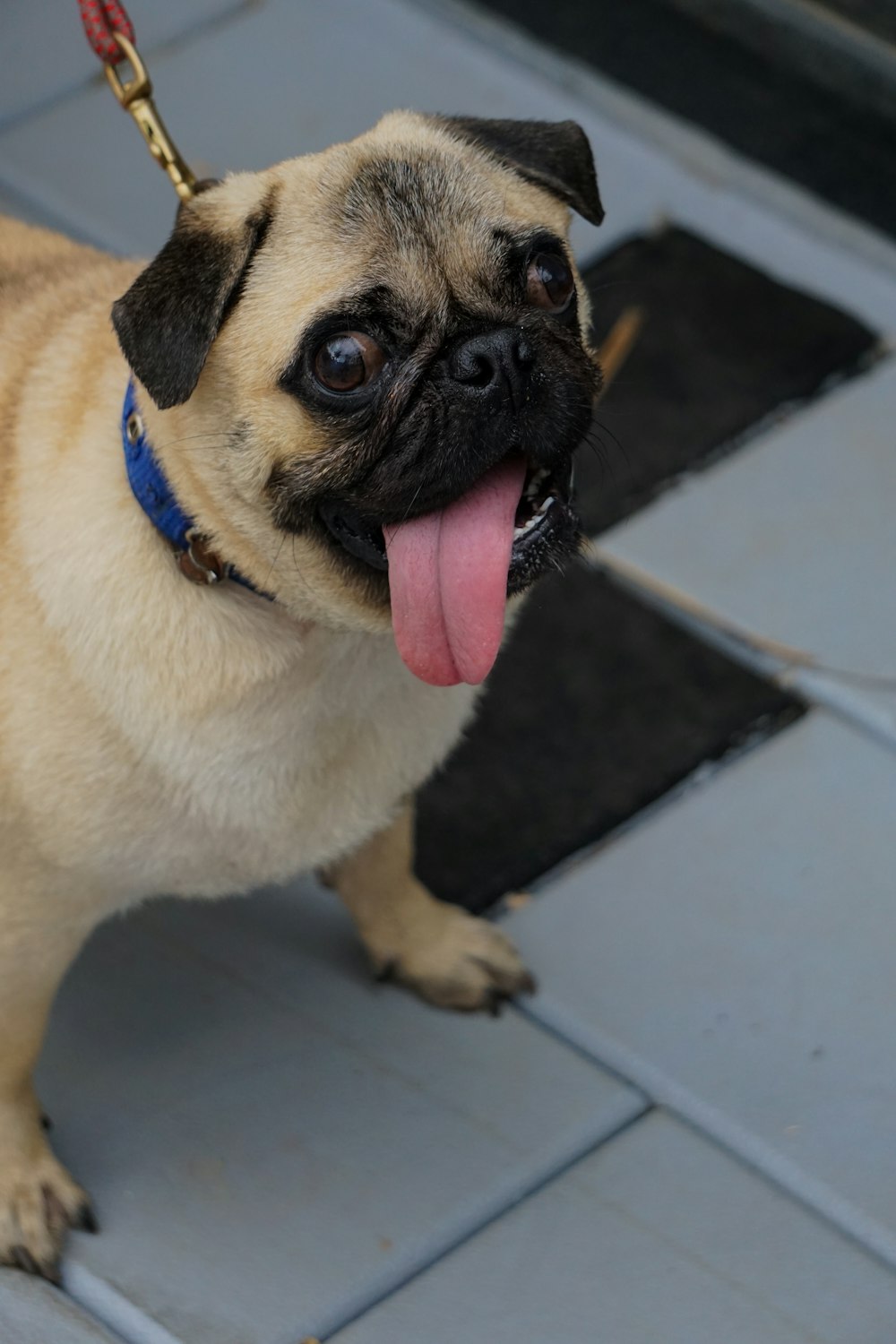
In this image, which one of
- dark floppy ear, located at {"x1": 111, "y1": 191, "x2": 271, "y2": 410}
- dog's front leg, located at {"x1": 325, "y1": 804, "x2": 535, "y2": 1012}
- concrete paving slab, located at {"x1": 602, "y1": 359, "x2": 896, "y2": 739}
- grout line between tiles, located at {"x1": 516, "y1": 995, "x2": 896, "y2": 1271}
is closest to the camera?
dark floppy ear, located at {"x1": 111, "y1": 191, "x2": 271, "y2": 410}

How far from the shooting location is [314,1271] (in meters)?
2.60

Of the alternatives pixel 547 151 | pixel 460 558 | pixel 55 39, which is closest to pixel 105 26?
pixel 547 151

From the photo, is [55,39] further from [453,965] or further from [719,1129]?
[719,1129]

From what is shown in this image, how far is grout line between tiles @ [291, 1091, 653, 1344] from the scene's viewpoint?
2.55 m

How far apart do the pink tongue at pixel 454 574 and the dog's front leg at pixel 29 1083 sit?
718mm

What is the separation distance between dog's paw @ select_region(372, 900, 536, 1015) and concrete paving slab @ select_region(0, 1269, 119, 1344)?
0.79 metres

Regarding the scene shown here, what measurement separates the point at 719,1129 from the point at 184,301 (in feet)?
5.37

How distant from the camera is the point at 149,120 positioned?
8.18 ft

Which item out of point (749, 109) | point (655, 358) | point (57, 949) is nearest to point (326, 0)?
point (749, 109)

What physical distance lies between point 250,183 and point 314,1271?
Answer: 162cm

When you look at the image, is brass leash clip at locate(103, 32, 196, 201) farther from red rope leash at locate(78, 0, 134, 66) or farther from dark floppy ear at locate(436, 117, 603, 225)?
dark floppy ear at locate(436, 117, 603, 225)

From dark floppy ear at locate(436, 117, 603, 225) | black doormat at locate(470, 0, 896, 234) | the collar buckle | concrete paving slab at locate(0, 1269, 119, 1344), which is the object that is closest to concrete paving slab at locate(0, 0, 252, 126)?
black doormat at locate(470, 0, 896, 234)

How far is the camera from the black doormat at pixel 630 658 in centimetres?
334

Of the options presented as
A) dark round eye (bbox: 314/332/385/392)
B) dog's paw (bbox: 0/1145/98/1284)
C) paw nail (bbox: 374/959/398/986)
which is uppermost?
dark round eye (bbox: 314/332/385/392)
